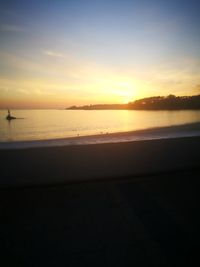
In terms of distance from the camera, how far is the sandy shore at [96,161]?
11.8 feet

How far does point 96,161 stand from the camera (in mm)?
3951

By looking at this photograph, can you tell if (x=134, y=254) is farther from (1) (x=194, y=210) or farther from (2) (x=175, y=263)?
(1) (x=194, y=210)

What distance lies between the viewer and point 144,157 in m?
4.15

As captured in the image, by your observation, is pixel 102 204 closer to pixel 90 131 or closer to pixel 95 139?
pixel 95 139

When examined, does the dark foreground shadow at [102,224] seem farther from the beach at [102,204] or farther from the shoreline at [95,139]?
the shoreline at [95,139]

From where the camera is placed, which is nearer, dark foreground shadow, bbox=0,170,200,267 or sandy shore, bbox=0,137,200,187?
dark foreground shadow, bbox=0,170,200,267

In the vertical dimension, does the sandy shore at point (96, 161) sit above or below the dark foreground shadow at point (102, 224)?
above

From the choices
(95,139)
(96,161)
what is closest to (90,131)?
(95,139)

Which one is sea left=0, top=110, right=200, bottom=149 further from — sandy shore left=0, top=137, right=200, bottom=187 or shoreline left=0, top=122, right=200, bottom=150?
sandy shore left=0, top=137, right=200, bottom=187

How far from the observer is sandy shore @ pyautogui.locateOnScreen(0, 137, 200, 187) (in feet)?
11.8

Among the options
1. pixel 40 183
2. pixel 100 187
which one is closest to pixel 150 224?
pixel 100 187

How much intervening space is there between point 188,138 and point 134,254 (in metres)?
3.17

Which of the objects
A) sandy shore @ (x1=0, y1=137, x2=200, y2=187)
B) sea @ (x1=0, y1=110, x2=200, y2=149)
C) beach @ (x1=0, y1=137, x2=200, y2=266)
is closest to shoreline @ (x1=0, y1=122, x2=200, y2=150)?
sea @ (x1=0, y1=110, x2=200, y2=149)

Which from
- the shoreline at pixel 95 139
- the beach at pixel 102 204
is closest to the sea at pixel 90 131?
the shoreline at pixel 95 139
